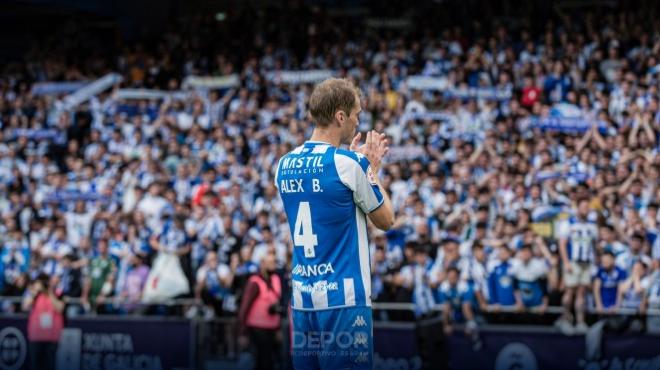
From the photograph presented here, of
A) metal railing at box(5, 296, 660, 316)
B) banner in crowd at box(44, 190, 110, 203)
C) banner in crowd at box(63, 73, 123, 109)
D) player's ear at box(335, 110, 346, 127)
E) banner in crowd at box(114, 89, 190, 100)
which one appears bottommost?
metal railing at box(5, 296, 660, 316)

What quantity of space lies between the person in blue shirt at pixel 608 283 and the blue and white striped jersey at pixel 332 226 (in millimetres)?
9850

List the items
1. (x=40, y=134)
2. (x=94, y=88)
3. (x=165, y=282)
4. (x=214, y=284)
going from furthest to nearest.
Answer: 1. (x=94, y=88)
2. (x=40, y=134)
3. (x=165, y=282)
4. (x=214, y=284)

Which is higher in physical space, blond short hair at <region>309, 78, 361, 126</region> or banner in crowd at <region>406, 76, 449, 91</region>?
banner in crowd at <region>406, 76, 449, 91</region>

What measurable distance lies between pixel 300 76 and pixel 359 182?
17702 millimetres

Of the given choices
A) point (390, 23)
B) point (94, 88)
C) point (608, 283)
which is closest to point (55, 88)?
point (94, 88)

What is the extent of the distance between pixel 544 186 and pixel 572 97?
2784mm

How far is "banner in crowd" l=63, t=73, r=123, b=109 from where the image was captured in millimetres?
24609

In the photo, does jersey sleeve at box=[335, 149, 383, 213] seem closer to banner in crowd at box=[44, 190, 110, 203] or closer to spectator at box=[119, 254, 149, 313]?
spectator at box=[119, 254, 149, 313]

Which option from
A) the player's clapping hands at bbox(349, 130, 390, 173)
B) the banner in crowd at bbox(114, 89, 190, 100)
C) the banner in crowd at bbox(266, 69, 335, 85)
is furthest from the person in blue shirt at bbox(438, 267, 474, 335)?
the banner in crowd at bbox(114, 89, 190, 100)

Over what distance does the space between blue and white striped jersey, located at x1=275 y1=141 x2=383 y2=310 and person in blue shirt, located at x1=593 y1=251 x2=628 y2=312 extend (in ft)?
32.3

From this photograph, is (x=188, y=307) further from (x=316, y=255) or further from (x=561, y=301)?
(x=316, y=255)

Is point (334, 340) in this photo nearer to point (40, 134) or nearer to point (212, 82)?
point (212, 82)

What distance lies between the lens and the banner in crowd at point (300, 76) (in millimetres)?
22672

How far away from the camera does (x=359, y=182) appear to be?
209 inches
